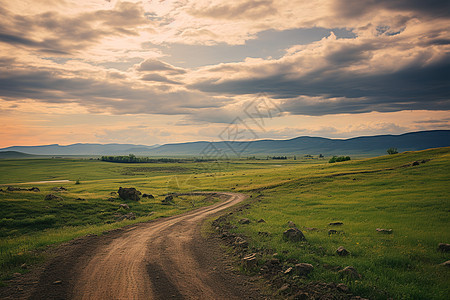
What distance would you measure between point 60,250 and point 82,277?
6.10 m

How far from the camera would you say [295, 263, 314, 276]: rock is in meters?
11.9

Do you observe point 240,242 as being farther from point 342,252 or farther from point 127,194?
point 127,194

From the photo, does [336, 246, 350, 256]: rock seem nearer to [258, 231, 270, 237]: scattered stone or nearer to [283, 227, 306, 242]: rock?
[283, 227, 306, 242]: rock

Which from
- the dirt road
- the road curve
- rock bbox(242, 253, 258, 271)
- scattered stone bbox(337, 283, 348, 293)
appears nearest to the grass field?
scattered stone bbox(337, 283, 348, 293)

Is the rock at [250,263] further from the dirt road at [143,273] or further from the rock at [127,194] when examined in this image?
the rock at [127,194]

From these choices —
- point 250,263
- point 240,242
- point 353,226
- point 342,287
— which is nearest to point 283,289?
point 342,287

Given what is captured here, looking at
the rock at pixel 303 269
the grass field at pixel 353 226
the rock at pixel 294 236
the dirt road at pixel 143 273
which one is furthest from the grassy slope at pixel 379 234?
the dirt road at pixel 143 273

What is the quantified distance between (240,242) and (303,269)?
20.4 ft

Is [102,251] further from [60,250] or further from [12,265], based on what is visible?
[12,265]

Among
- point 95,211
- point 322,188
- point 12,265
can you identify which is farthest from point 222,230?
point 322,188

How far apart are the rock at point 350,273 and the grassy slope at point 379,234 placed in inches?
14.3

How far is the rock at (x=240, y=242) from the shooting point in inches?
668

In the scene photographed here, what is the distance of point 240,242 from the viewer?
17.5 metres

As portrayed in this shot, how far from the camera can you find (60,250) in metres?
16.6
